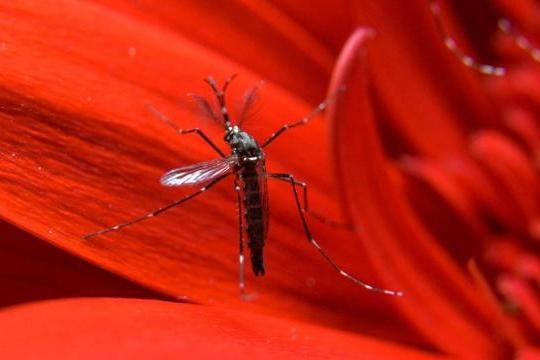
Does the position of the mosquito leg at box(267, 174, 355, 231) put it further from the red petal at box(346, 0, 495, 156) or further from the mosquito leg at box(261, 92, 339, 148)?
the red petal at box(346, 0, 495, 156)

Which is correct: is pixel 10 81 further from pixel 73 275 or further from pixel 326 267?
pixel 326 267

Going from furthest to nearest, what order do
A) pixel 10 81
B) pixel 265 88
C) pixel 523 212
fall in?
pixel 523 212
pixel 265 88
pixel 10 81

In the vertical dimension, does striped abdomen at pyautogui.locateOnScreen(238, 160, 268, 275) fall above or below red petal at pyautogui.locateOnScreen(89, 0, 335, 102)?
below

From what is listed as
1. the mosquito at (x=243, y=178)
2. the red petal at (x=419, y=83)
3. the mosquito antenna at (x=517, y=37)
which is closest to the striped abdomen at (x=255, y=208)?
the mosquito at (x=243, y=178)

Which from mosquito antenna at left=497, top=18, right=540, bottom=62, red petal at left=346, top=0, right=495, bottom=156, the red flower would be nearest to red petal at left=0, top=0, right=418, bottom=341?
the red flower

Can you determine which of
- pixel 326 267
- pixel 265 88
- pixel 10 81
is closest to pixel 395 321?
pixel 326 267

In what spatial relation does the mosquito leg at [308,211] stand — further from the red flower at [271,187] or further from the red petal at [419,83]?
the red petal at [419,83]
